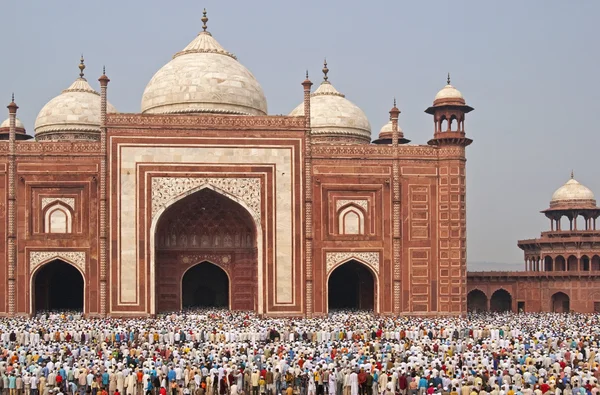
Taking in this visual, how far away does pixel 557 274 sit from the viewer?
96.3 ft

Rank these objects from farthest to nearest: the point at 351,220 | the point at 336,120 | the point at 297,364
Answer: the point at 336,120, the point at 351,220, the point at 297,364

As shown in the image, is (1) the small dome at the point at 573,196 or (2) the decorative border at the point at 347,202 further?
(1) the small dome at the point at 573,196

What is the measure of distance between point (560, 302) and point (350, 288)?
714cm

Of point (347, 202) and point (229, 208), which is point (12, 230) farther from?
→ point (347, 202)

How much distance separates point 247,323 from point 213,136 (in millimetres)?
6037

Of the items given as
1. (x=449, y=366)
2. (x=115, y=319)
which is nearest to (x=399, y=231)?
(x=115, y=319)

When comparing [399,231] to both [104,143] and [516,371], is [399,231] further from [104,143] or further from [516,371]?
[516,371]

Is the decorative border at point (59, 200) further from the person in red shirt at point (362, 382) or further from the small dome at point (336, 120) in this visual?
the person in red shirt at point (362, 382)

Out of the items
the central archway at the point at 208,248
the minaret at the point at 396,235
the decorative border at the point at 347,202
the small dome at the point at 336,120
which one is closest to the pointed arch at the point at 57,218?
the central archway at the point at 208,248

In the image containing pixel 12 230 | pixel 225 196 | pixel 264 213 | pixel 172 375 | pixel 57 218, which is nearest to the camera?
pixel 172 375

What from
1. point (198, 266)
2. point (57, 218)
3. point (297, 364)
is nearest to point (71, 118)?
point (57, 218)

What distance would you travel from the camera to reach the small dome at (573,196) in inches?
1249

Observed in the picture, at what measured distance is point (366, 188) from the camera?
25.3 metres

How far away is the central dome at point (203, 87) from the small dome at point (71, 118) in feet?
7.54
